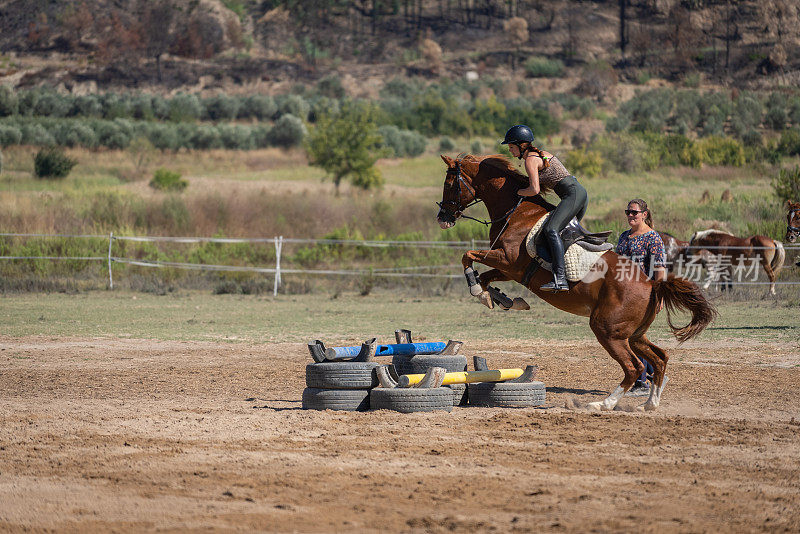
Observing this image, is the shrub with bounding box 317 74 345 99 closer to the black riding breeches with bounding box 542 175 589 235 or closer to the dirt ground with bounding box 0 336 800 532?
the dirt ground with bounding box 0 336 800 532

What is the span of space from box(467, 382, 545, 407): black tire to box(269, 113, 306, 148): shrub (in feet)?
171

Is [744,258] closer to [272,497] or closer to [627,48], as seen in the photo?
[272,497]

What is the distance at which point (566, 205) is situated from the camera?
8.80 m

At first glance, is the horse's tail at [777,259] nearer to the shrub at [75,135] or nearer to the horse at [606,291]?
the horse at [606,291]

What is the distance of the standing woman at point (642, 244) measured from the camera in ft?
32.2

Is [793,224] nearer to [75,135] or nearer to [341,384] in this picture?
[341,384]

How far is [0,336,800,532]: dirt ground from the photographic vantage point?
17.5 ft

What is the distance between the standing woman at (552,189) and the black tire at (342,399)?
1.99 metres

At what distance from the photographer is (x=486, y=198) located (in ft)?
31.0

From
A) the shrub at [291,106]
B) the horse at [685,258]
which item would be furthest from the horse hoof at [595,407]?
the shrub at [291,106]

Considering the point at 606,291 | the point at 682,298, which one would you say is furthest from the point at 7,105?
the point at 682,298

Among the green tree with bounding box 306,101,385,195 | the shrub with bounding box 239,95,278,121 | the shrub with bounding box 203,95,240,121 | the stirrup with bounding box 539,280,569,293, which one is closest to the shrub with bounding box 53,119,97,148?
the shrub with bounding box 203,95,240,121

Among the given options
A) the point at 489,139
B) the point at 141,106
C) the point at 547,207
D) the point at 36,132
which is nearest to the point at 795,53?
the point at 489,139

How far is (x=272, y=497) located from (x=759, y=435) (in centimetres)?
422
